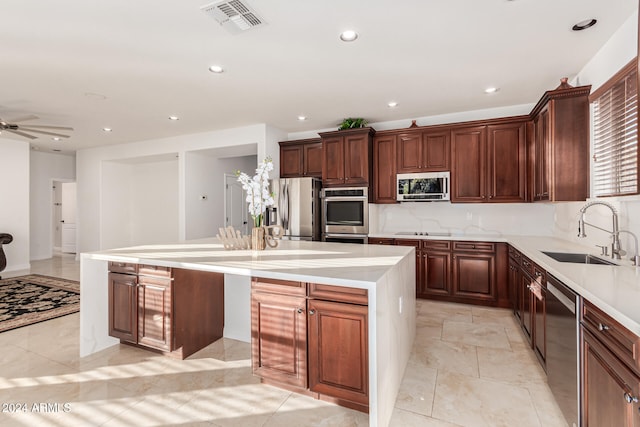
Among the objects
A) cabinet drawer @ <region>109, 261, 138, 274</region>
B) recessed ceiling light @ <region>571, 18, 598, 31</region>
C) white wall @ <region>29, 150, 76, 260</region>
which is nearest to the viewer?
recessed ceiling light @ <region>571, 18, 598, 31</region>

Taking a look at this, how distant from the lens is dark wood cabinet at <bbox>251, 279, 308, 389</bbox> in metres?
1.89

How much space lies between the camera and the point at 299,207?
474cm

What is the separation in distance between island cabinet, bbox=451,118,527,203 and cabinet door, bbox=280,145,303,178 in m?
2.37

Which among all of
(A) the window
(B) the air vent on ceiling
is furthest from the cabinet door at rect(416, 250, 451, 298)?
(B) the air vent on ceiling

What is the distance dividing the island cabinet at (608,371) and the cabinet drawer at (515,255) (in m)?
1.68

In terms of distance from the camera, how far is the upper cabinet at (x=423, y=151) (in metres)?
4.24

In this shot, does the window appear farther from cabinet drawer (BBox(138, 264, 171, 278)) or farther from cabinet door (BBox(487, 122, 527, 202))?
cabinet drawer (BBox(138, 264, 171, 278))

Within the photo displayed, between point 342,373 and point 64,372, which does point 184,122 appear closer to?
point 64,372

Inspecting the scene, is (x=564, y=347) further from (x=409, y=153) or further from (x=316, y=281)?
(x=409, y=153)

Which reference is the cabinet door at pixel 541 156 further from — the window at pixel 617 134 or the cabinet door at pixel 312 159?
the cabinet door at pixel 312 159

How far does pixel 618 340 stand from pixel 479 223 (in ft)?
11.4

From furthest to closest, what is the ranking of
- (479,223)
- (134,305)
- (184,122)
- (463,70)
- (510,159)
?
(184,122) → (479,223) → (510,159) → (463,70) → (134,305)

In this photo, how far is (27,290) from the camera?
4539 millimetres

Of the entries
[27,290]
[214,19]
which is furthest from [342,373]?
[27,290]
